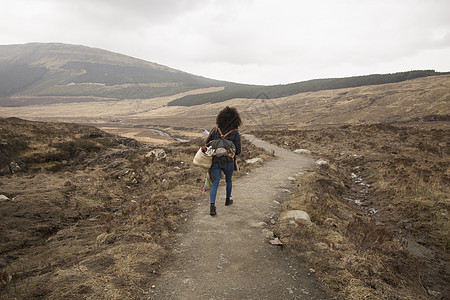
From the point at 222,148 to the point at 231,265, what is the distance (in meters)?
2.82

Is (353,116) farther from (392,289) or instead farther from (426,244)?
(392,289)

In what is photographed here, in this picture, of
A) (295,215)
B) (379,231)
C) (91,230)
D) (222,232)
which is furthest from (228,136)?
(379,231)

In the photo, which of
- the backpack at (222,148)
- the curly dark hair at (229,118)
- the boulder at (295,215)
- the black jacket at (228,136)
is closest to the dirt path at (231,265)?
the boulder at (295,215)

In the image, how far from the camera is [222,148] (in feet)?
19.8

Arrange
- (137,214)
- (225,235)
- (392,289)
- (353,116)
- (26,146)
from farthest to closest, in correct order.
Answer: (353,116)
(26,146)
(137,214)
(225,235)
(392,289)

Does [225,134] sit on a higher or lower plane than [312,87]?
lower

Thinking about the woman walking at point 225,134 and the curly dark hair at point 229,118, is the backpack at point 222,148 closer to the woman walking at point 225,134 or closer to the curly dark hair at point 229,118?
the woman walking at point 225,134

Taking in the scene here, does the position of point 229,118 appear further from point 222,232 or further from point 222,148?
point 222,232

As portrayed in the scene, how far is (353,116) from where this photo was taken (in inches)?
2785

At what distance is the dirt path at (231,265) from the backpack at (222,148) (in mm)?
1707

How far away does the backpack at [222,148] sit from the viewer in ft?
19.7

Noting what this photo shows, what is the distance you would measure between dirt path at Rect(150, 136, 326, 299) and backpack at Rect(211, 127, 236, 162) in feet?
5.60

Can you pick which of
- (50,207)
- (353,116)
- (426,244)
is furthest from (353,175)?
(353,116)

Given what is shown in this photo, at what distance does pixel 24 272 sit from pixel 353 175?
16.7 m
